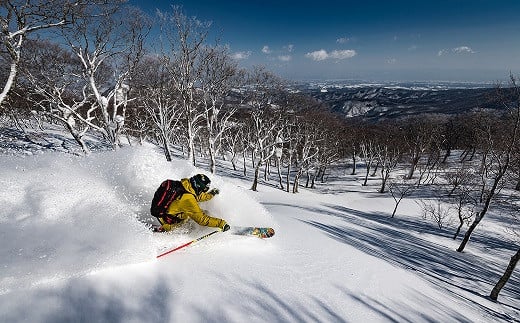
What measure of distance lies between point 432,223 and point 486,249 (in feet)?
17.5

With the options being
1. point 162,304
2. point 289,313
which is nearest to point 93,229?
point 162,304

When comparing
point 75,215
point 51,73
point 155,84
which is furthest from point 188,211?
point 155,84

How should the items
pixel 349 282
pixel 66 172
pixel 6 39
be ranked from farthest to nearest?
1. pixel 6 39
2. pixel 349 282
3. pixel 66 172

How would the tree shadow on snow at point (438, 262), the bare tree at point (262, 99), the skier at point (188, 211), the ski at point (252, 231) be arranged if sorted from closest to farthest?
the skier at point (188, 211) → the ski at point (252, 231) → the tree shadow on snow at point (438, 262) → the bare tree at point (262, 99)

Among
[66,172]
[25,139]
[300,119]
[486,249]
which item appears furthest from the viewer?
[300,119]

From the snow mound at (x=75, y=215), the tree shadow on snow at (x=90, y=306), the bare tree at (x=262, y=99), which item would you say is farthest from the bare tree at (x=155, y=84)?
the tree shadow on snow at (x=90, y=306)

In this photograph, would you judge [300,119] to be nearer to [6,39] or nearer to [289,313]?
[6,39]

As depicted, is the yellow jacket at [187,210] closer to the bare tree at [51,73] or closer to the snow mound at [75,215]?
the snow mound at [75,215]

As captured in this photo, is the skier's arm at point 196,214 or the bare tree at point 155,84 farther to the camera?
the bare tree at point 155,84

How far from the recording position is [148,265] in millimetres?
3867

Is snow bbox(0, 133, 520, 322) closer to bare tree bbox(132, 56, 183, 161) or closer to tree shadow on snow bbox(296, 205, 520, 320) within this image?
tree shadow on snow bbox(296, 205, 520, 320)

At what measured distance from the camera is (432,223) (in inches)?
906

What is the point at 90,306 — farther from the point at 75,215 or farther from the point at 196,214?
the point at 196,214

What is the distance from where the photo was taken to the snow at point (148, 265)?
10.2ft
